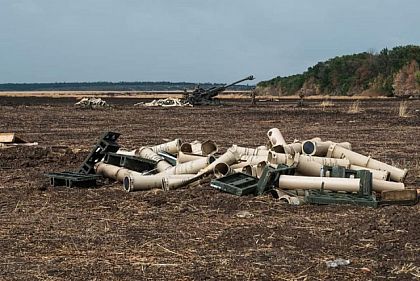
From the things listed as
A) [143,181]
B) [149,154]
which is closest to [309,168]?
[143,181]

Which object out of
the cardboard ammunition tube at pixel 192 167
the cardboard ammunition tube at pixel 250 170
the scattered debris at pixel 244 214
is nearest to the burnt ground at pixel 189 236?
the scattered debris at pixel 244 214

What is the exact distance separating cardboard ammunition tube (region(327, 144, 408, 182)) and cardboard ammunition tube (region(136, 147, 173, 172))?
111 inches

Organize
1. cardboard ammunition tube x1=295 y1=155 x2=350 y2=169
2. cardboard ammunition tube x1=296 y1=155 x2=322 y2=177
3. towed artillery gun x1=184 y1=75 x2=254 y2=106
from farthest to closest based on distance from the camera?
towed artillery gun x1=184 y1=75 x2=254 y2=106 < cardboard ammunition tube x1=295 y1=155 x2=350 y2=169 < cardboard ammunition tube x1=296 y1=155 x2=322 y2=177

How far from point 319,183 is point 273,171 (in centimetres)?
68

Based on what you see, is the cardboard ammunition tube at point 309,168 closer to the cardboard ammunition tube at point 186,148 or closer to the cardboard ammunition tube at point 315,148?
the cardboard ammunition tube at point 315,148

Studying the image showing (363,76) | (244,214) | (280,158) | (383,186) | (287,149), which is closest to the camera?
(244,214)

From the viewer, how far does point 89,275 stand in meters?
5.71

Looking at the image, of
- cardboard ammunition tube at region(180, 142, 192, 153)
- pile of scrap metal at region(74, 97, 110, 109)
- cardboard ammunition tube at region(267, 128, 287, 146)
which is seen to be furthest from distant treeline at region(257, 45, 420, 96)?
cardboard ammunition tube at region(180, 142, 192, 153)

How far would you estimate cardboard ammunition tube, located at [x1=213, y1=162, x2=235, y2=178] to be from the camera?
1012 cm

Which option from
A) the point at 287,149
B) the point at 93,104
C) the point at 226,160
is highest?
the point at 287,149

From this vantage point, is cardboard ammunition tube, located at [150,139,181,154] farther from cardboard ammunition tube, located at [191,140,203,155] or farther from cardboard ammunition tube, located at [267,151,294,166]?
cardboard ammunition tube, located at [267,151,294,166]

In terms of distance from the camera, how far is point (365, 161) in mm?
10602

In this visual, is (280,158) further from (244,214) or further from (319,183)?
(244,214)

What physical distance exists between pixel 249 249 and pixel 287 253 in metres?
0.41
